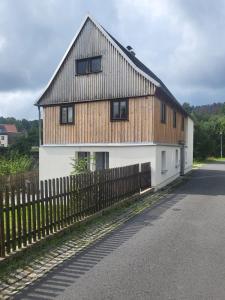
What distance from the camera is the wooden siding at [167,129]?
1828cm

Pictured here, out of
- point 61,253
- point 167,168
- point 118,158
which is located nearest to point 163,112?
point 167,168

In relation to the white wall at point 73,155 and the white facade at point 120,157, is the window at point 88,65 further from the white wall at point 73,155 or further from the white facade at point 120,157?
the white wall at point 73,155

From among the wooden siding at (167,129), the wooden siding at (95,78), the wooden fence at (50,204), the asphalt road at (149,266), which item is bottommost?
the asphalt road at (149,266)

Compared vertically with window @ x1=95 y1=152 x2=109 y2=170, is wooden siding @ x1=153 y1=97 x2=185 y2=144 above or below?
above

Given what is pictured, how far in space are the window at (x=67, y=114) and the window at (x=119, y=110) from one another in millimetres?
2857

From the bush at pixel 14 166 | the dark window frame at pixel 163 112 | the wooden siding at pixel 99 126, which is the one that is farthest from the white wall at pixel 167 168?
the bush at pixel 14 166

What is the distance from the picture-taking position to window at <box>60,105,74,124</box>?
20672 millimetres

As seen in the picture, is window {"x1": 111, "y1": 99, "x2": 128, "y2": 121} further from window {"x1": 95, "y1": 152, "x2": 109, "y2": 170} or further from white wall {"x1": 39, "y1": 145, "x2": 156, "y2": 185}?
window {"x1": 95, "y1": 152, "x2": 109, "y2": 170}

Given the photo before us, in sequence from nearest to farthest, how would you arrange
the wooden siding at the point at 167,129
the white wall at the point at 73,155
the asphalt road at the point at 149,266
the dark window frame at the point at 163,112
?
1. the asphalt road at the point at 149,266
2. the white wall at the point at 73,155
3. the wooden siding at the point at 167,129
4. the dark window frame at the point at 163,112

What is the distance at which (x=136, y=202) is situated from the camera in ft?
45.9

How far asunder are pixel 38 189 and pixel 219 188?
44.5ft

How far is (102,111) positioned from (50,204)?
11.7 m

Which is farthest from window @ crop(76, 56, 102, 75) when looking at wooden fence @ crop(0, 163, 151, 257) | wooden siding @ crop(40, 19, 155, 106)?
wooden fence @ crop(0, 163, 151, 257)

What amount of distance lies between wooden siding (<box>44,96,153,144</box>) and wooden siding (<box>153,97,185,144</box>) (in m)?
0.58
